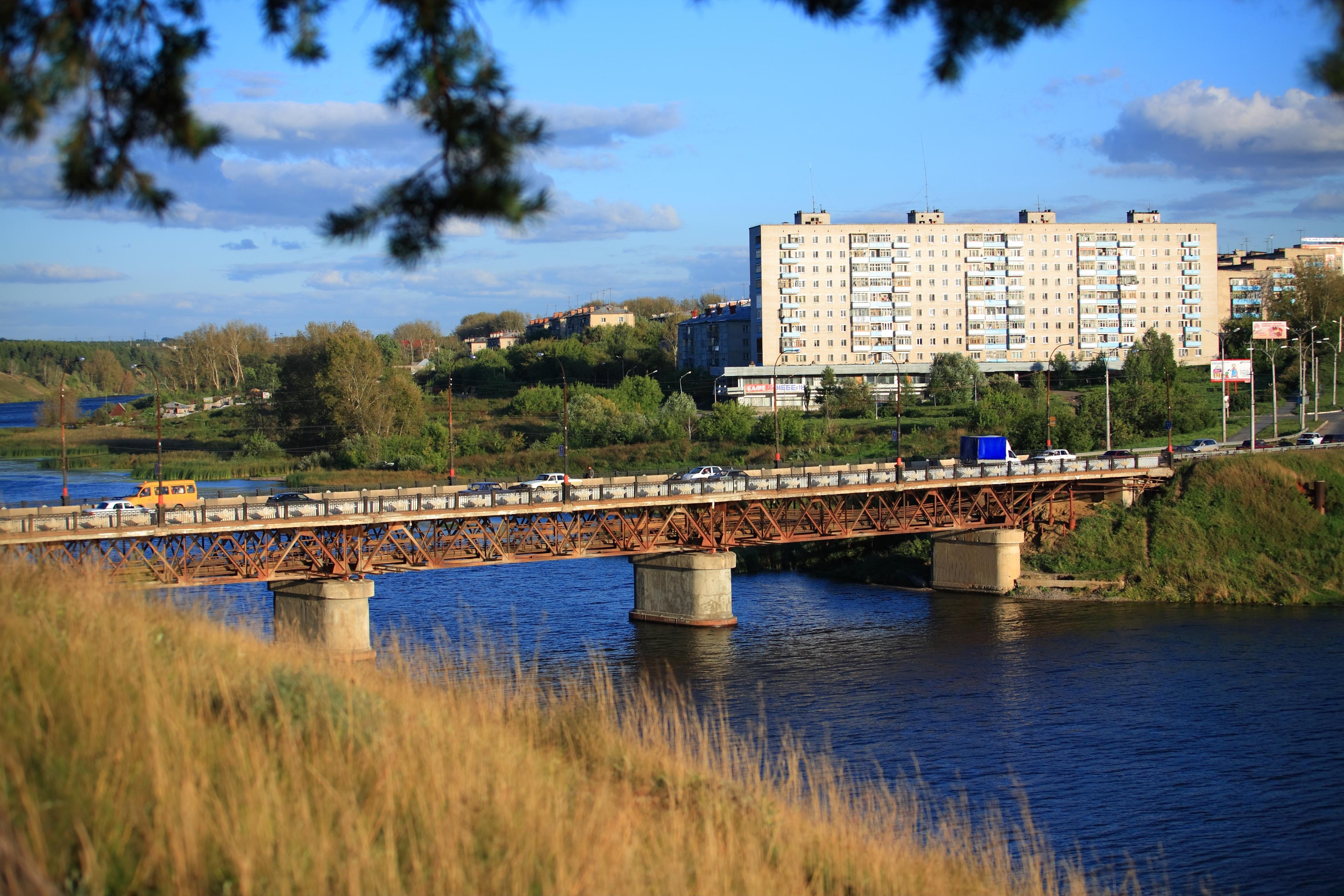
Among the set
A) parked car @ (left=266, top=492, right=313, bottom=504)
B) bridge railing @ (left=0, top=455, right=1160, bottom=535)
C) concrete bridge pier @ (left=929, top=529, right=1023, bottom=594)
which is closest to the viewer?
bridge railing @ (left=0, top=455, right=1160, bottom=535)

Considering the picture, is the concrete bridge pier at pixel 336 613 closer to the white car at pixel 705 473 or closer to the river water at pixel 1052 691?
the river water at pixel 1052 691

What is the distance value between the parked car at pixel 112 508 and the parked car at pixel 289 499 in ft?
16.2

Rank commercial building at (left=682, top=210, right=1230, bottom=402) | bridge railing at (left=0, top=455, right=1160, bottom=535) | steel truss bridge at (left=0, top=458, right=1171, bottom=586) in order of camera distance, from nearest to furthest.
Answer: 1. steel truss bridge at (left=0, top=458, right=1171, bottom=586)
2. bridge railing at (left=0, top=455, right=1160, bottom=535)
3. commercial building at (left=682, top=210, right=1230, bottom=402)

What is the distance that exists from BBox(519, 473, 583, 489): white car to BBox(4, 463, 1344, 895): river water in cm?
521

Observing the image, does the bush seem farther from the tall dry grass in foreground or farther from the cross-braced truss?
the tall dry grass in foreground

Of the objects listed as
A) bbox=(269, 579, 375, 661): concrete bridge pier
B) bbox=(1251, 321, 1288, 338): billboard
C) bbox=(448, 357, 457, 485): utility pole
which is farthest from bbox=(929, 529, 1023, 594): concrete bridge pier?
bbox=(269, 579, 375, 661): concrete bridge pier

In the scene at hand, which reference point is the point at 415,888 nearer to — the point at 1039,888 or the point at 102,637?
the point at 102,637

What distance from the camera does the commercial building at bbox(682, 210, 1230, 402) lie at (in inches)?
5079

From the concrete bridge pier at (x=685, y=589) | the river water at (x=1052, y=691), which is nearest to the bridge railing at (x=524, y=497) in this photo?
the concrete bridge pier at (x=685, y=589)

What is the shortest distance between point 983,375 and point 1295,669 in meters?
90.3

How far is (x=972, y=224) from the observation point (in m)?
132

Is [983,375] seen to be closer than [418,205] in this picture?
No

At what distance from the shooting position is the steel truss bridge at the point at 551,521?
39062 mm

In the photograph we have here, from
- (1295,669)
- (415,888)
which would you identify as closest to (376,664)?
(415,888)
